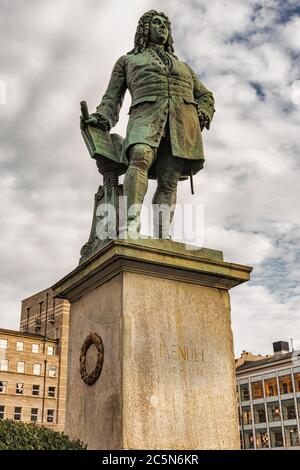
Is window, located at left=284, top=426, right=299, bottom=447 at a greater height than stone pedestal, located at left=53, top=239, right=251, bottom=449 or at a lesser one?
greater

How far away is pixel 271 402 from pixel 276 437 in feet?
14.4

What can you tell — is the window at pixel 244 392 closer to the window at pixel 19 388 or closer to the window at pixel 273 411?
the window at pixel 273 411

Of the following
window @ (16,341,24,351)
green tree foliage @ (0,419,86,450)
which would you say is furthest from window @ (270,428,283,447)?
green tree foliage @ (0,419,86,450)

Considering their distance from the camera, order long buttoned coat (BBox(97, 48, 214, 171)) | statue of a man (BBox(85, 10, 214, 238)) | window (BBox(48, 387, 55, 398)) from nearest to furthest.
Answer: statue of a man (BBox(85, 10, 214, 238)), long buttoned coat (BBox(97, 48, 214, 171)), window (BBox(48, 387, 55, 398))

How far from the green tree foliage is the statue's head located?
546cm

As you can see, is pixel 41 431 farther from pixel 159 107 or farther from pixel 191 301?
pixel 159 107

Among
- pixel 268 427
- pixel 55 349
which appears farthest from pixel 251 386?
pixel 55 349

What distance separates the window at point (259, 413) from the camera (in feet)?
254

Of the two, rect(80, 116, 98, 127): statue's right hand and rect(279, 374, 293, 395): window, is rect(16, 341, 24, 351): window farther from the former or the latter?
rect(80, 116, 98, 127): statue's right hand

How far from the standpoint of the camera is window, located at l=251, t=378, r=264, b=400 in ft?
257

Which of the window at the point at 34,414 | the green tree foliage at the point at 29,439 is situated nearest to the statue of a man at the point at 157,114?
the green tree foliage at the point at 29,439

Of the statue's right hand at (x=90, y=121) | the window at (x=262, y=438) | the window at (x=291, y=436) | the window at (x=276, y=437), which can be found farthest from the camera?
the window at (x=262, y=438)

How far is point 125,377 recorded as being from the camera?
19.8 feet
